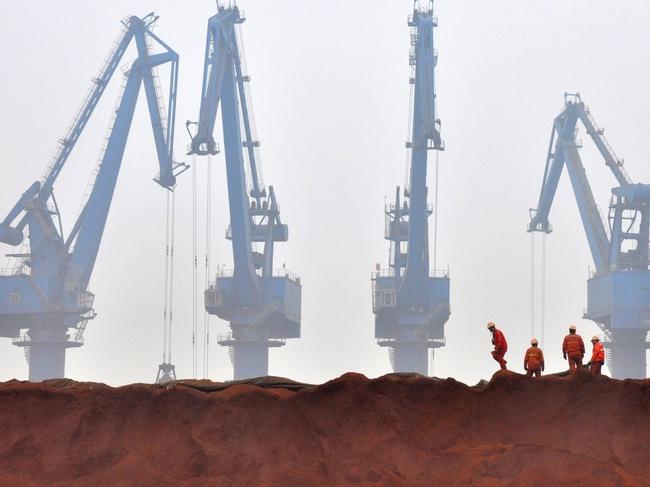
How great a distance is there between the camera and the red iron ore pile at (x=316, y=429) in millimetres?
23031

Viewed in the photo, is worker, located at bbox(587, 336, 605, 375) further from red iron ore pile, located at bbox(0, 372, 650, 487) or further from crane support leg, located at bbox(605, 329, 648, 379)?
crane support leg, located at bbox(605, 329, 648, 379)

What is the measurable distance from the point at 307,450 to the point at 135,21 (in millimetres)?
104043

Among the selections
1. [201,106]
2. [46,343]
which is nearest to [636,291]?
[201,106]

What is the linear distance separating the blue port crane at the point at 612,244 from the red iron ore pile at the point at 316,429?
104m

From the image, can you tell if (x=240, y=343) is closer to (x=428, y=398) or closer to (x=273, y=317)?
(x=273, y=317)

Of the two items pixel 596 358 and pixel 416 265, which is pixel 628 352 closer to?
pixel 416 265

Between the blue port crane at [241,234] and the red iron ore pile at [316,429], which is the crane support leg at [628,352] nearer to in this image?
the blue port crane at [241,234]

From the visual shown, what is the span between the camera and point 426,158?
119 metres

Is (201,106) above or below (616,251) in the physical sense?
above

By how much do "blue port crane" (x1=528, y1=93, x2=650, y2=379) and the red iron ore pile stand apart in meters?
104

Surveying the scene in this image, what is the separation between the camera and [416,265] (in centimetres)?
12238

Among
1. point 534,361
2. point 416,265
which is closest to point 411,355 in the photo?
point 416,265

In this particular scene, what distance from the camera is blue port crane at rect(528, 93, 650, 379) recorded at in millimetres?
127875

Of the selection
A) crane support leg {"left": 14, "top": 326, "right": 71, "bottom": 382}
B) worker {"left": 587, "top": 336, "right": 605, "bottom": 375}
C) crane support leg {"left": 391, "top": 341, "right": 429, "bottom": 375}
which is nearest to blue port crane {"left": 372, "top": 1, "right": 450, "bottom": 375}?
crane support leg {"left": 391, "top": 341, "right": 429, "bottom": 375}
